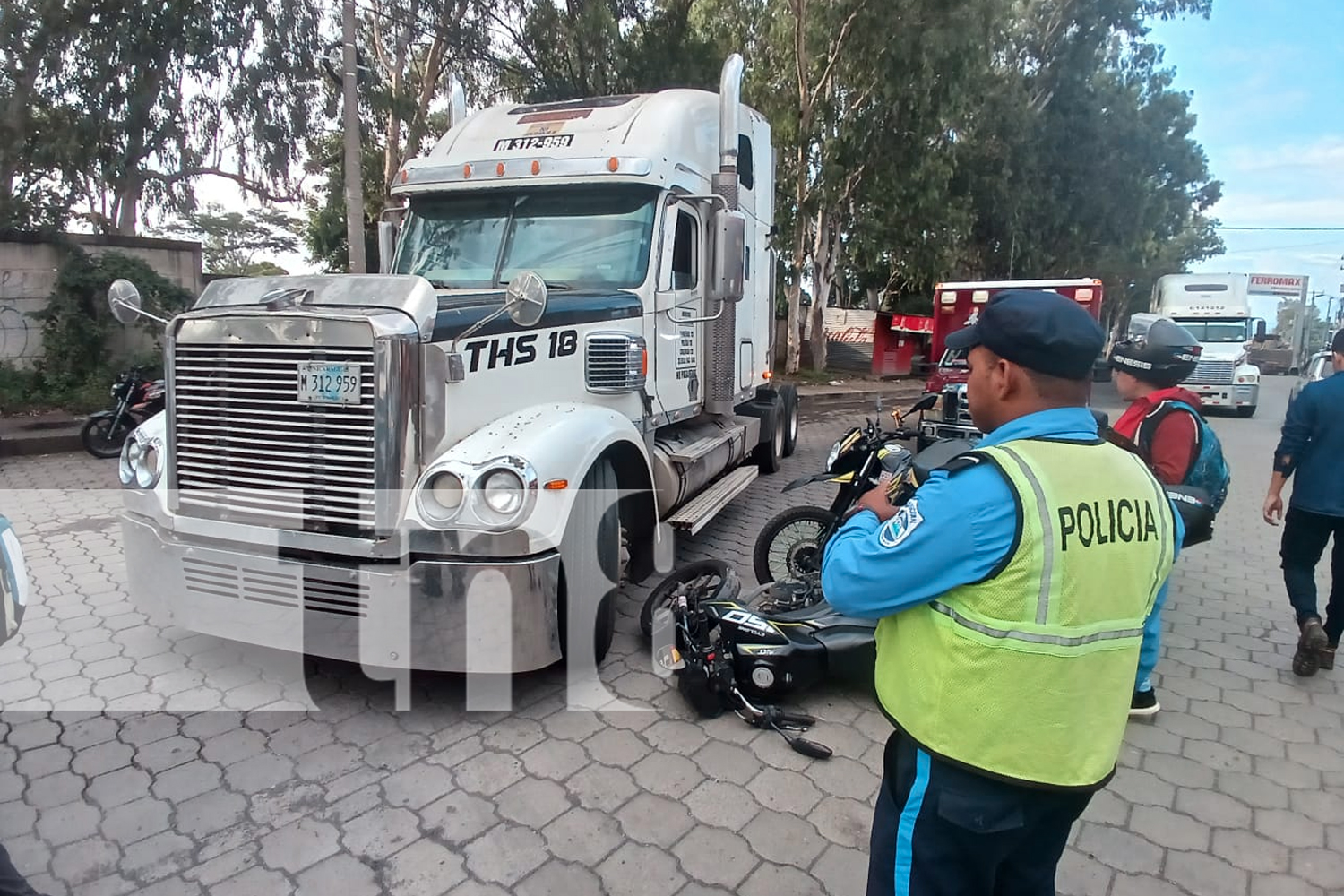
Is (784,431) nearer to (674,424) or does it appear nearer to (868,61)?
(674,424)

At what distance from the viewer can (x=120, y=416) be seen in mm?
8812

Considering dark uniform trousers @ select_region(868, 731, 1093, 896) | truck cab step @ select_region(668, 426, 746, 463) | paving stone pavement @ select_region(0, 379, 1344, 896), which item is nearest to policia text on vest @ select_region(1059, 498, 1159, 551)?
dark uniform trousers @ select_region(868, 731, 1093, 896)

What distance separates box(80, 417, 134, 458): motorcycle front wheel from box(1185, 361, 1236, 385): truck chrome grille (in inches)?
734

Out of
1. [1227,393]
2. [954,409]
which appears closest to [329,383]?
[954,409]

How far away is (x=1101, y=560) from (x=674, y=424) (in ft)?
16.0

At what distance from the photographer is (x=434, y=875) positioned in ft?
8.67

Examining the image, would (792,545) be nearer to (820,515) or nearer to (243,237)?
(820,515)

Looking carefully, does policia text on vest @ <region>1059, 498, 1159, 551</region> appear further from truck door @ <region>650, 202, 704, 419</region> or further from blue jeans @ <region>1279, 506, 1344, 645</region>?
truck door @ <region>650, 202, 704, 419</region>

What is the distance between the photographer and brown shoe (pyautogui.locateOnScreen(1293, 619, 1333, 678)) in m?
4.18

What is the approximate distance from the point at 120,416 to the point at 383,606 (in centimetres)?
733

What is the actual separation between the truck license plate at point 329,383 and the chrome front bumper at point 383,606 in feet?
2.28

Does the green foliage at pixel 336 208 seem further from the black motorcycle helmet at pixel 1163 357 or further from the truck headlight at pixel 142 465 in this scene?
the black motorcycle helmet at pixel 1163 357

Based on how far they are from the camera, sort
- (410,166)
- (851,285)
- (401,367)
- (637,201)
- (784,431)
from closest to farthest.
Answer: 1. (401,367)
2. (637,201)
3. (410,166)
4. (784,431)
5. (851,285)

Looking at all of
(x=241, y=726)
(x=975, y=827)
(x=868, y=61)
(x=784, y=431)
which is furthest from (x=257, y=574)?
(x=868, y=61)
